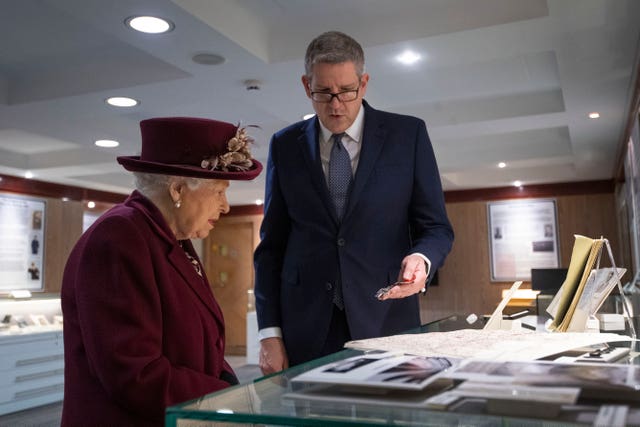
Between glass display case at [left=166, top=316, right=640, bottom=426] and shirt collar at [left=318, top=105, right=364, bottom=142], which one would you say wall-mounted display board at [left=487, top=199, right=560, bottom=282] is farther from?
glass display case at [left=166, top=316, right=640, bottom=426]

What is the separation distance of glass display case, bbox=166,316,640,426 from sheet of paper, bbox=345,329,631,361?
31cm

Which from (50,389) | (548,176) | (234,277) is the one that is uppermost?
(548,176)

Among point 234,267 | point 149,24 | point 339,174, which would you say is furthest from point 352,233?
point 234,267

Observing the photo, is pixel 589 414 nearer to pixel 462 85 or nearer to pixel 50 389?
pixel 462 85

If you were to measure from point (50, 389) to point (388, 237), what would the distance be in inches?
227

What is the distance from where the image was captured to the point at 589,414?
1.71 ft

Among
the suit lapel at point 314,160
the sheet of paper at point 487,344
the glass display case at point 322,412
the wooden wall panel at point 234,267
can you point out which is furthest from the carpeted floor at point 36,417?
the wooden wall panel at point 234,267

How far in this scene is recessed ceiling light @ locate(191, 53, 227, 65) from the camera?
380cm

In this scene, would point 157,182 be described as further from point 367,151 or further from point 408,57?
point 408,57

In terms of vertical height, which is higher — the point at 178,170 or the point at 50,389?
the point at 178,170

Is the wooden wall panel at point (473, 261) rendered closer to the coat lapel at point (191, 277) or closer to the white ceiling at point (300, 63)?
the white ceiling at point (300, 63)

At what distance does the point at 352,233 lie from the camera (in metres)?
1.58

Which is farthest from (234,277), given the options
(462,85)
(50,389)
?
(462,85)

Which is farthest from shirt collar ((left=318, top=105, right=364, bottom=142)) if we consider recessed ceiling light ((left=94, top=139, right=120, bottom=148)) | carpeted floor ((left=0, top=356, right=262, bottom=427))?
recessed ceiling light ((left=94, top=139, right=120, bottom=148))
